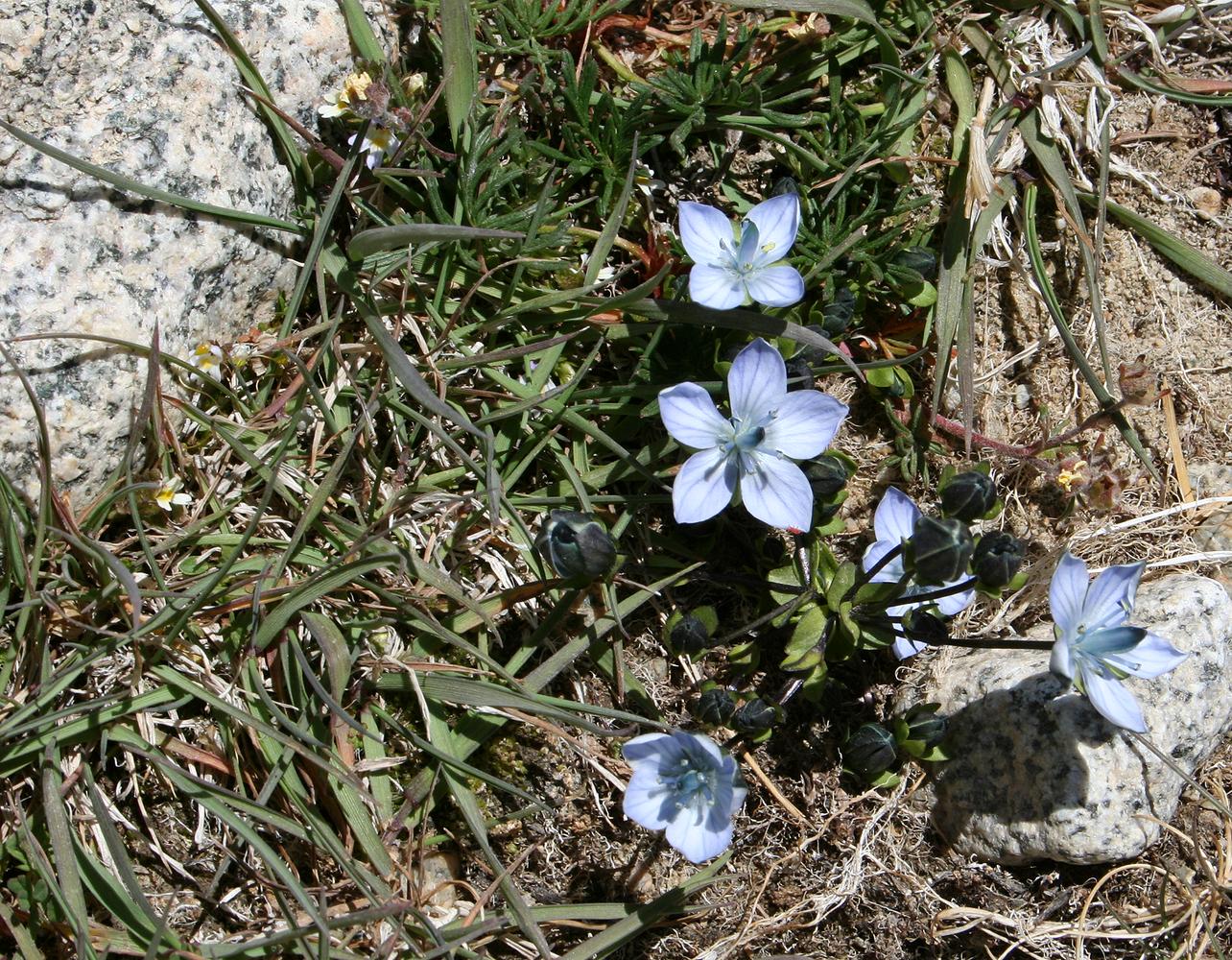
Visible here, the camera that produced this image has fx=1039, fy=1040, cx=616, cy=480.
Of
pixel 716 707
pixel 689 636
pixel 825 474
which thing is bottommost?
pixel 716 707

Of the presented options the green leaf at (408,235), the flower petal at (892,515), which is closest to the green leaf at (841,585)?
the flower petal at (892,515)

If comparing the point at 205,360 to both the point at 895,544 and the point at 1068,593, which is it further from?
the point at 1068,593

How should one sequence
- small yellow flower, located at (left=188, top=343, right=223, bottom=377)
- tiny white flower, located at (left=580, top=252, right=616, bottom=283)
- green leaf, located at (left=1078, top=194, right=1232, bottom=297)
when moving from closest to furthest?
small yellow flower, located at (left=188, top=343, right=223, bottom=377) → tiny white flower, located at (left=580, top=252, right=616, bottom=283) → green leaf, located at (left=1078, top=194, right=1232, bottom=297)

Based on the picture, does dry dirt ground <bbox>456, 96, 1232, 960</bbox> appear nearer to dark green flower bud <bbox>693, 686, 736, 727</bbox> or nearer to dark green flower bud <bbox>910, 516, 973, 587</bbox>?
dark green flower bud <bbox>693, 686, 736, 727</bbox>

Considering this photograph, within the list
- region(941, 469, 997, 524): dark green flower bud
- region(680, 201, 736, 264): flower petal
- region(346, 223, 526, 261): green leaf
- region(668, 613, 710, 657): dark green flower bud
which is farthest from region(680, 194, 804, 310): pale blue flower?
region(668, 613, 710, 657): dark green flower bud

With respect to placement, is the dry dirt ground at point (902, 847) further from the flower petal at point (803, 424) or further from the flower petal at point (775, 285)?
the flower petal at point (775, 285)

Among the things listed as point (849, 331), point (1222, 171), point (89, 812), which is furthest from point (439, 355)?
point (1222, 171)

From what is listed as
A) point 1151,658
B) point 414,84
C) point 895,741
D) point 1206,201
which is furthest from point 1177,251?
point 414,84
